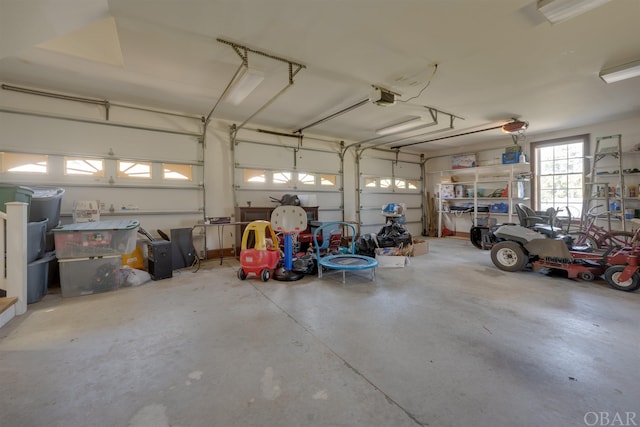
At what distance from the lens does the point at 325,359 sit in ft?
6.28

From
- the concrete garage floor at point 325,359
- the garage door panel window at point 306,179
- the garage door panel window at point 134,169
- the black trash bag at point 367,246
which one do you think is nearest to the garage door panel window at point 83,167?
the garage door panel window at point 134,169

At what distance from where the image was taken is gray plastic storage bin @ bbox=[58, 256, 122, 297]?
3.28m

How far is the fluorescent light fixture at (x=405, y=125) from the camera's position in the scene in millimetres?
5785

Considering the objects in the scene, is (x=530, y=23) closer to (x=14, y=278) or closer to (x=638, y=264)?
(x=638, y=264)

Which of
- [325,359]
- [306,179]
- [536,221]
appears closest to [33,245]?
[325,359]

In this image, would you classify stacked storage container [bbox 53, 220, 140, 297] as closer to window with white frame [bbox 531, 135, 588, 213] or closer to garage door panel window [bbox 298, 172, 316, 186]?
garage door panel window [bbox 298, 172, 316, 186]

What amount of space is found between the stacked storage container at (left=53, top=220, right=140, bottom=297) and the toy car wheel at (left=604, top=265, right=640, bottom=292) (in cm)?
642

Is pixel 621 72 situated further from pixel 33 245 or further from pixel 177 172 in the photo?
pixel 33 245

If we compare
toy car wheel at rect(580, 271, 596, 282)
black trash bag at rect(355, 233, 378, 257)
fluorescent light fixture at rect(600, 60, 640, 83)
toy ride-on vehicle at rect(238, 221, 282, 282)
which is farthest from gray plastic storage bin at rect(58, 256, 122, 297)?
fluorescent light fixture at rect(600, 60, 640, 83)

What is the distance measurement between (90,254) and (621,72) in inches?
289

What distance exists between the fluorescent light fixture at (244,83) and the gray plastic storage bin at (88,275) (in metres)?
2.81

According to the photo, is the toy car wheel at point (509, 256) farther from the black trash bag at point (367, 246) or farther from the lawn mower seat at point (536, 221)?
the black trash bag at point (367, 246)

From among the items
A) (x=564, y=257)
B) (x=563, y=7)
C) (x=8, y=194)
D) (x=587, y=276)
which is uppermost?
(x=563, y=7)

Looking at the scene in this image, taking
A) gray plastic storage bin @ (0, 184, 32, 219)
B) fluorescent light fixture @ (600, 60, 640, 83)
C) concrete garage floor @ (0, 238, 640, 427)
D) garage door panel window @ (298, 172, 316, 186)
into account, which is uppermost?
fluorescent light fixture @ (600, 60, 640, 83)
